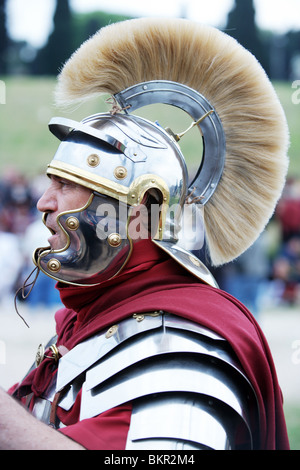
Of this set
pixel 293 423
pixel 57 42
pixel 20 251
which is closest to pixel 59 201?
pixel 293 423

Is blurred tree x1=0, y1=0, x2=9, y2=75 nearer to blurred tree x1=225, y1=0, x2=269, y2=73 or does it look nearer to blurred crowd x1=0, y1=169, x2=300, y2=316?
blurred tree x1=225, y1=0, x2=269, y2=73

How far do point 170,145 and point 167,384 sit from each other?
974mm

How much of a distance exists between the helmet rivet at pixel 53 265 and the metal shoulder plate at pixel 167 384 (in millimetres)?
327

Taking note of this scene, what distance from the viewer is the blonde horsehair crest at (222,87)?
2.55 m

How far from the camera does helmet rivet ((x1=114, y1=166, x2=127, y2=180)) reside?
233 cm

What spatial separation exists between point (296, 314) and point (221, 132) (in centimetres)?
798

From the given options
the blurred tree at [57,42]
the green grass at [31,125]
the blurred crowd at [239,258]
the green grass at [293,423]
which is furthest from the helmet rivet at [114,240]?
the blurred tree at [57,42]

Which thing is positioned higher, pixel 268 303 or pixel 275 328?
pixel 268 303

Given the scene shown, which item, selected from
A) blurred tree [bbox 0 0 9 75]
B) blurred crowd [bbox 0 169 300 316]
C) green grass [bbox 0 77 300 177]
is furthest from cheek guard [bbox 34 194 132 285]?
blurred tree [bbox 0 0 9 75]

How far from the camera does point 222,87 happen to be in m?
2.60
